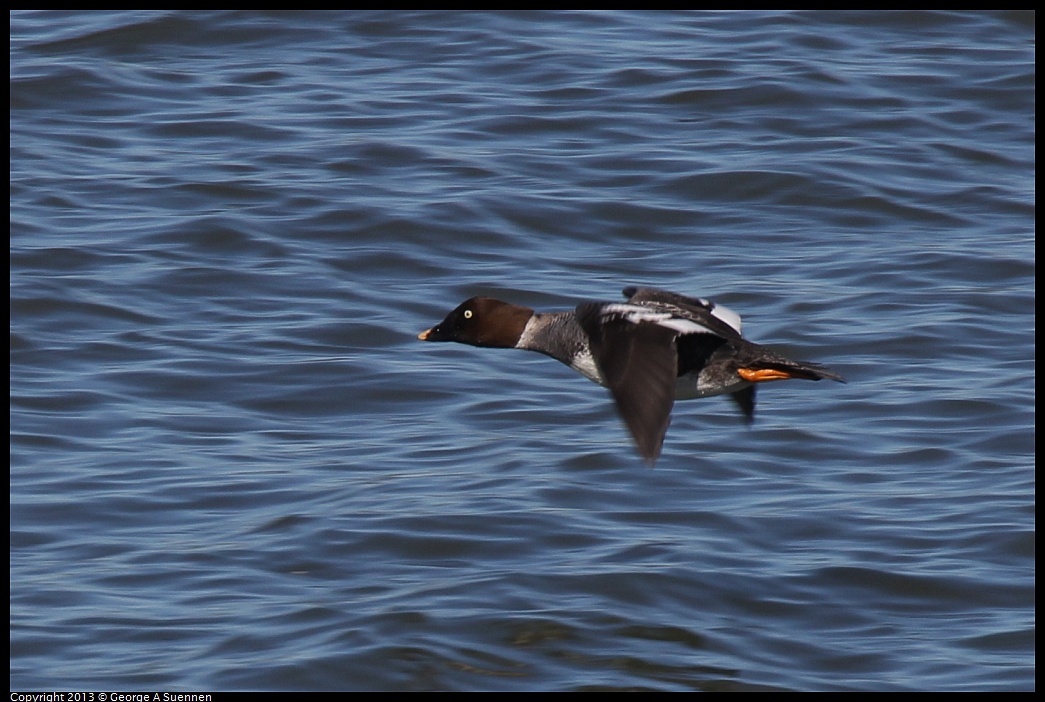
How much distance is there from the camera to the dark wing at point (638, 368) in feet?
17.9

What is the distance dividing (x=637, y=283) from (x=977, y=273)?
2.14 meters

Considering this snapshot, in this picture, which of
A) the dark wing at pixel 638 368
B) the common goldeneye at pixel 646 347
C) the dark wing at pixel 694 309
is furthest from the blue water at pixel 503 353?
the dark wing at pixel 638 368

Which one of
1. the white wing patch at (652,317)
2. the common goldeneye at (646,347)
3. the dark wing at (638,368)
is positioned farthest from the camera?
the white wing patch at (652,317)

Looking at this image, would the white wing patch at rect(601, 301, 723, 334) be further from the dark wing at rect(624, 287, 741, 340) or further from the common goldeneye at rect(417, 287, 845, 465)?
the dark wing at rect(624, 287, 741, 340)

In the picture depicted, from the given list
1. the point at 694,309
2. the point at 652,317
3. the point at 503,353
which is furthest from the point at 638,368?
Result: the point at 503,353

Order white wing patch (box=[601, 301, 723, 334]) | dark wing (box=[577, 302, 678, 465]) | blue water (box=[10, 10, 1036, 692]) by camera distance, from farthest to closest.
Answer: blue water (box=[10, 10, 1036, 692]) → white wing patch (box=[601, 301, 723, 334]) → dark wing (box=[577, 302, 678, 465])

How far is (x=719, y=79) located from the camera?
12914 mm

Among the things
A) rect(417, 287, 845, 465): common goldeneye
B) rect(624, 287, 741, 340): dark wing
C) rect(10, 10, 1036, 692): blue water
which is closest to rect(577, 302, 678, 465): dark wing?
rect(417, 287, 845, 465): common goldeneye

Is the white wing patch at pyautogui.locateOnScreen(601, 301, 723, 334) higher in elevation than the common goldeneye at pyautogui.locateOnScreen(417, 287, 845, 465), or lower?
higher

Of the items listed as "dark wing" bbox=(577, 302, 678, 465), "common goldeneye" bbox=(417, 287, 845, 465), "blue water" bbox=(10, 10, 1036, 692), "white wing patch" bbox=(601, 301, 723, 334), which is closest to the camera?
"dark wing" bbox=(577, 302, 678, 465)

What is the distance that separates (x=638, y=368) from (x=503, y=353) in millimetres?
3438

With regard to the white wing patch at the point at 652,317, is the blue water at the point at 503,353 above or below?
below

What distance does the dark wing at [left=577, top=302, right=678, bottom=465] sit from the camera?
5.46 metres

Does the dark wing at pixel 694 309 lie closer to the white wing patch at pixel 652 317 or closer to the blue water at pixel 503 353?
the white wing patch at pixel 652 317
